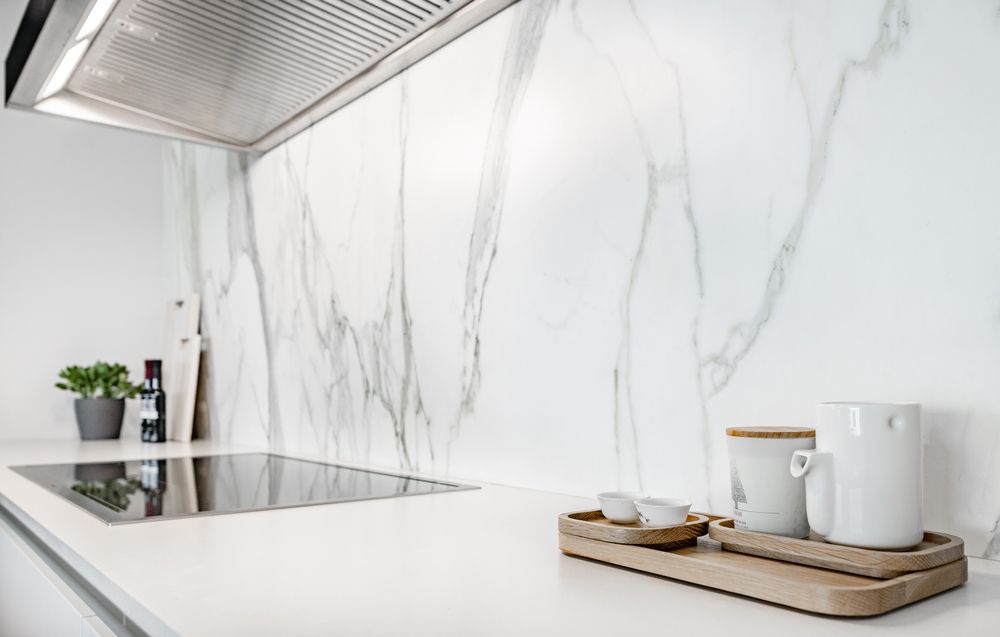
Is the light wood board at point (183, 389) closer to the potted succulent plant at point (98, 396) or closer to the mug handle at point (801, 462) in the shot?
the potted succulent plant at point (98, 396)

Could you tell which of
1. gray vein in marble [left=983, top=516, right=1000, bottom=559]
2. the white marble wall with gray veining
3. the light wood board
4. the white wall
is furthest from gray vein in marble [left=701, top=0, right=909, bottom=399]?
the white wall

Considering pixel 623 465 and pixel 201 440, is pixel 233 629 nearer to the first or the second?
pixel 623 465

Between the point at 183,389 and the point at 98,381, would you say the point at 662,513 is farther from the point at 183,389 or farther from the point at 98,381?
the point at 98,381

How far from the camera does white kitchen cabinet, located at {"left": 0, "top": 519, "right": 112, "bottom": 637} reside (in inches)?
31.0

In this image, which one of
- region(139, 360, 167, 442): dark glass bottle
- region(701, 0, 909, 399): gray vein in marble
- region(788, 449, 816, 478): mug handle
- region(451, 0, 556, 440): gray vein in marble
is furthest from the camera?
region(139, 360, 167, 442): dark glass bottle

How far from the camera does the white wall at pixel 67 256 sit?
101 inches

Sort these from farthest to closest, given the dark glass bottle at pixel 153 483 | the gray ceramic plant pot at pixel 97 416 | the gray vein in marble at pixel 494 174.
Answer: the gray ceramic plant pot at pixel 97 416
the gray vein in marble at pixel 494 174
the dark glass bottle at pixel 153 483

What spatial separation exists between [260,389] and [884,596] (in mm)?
1782

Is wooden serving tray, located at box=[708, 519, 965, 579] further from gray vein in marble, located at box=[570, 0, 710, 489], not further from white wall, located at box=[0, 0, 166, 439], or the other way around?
white wall, located at box=[0, 0, 166, 439]

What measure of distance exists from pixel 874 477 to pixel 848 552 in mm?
63

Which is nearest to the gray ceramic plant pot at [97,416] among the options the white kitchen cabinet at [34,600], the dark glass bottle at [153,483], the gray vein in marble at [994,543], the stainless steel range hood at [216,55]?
the dark glass bottle at [153,483]

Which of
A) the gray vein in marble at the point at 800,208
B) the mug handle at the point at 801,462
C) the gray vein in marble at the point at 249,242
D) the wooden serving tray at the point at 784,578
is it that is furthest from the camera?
the gray vein in marble at the point at 249,242

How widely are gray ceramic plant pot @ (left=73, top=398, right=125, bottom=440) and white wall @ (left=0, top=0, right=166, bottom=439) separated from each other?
0.16 m

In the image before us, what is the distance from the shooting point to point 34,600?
0.96 metres
